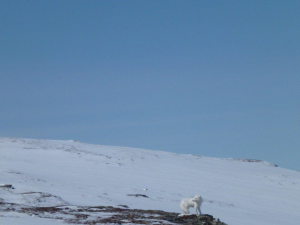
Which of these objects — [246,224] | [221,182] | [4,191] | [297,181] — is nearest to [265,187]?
[221,182]

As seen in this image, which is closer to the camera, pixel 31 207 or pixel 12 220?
pixel 12 220

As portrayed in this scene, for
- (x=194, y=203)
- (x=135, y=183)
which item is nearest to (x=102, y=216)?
(x=194, y=203)

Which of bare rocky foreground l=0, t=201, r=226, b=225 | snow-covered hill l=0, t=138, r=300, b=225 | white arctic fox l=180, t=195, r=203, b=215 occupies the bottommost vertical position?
bare rocky foreground l=0, t=201, r=226, b=225

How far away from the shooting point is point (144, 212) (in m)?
13.4

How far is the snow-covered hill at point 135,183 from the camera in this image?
50.8ft

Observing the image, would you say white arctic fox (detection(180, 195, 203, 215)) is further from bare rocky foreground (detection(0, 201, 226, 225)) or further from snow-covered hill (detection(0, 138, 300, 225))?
snow-covered hill (detection(0, 138, 300, 225))

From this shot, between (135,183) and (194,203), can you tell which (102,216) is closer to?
(194,203)

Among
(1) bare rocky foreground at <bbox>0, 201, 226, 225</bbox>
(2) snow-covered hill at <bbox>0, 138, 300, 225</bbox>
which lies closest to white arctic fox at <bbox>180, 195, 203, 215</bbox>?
(1) bare rocky foreground at <bbox>0, 201, 226, 225</bbox>

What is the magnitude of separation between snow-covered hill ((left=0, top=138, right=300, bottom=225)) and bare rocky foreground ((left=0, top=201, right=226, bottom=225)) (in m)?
0.78

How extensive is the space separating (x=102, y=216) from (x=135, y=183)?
34.1 feet

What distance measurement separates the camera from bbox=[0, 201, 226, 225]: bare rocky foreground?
438 inches

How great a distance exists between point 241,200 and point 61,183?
9776 millimetres

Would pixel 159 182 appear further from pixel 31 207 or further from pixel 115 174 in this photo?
pixel 31 207

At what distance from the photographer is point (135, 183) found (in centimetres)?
2212
